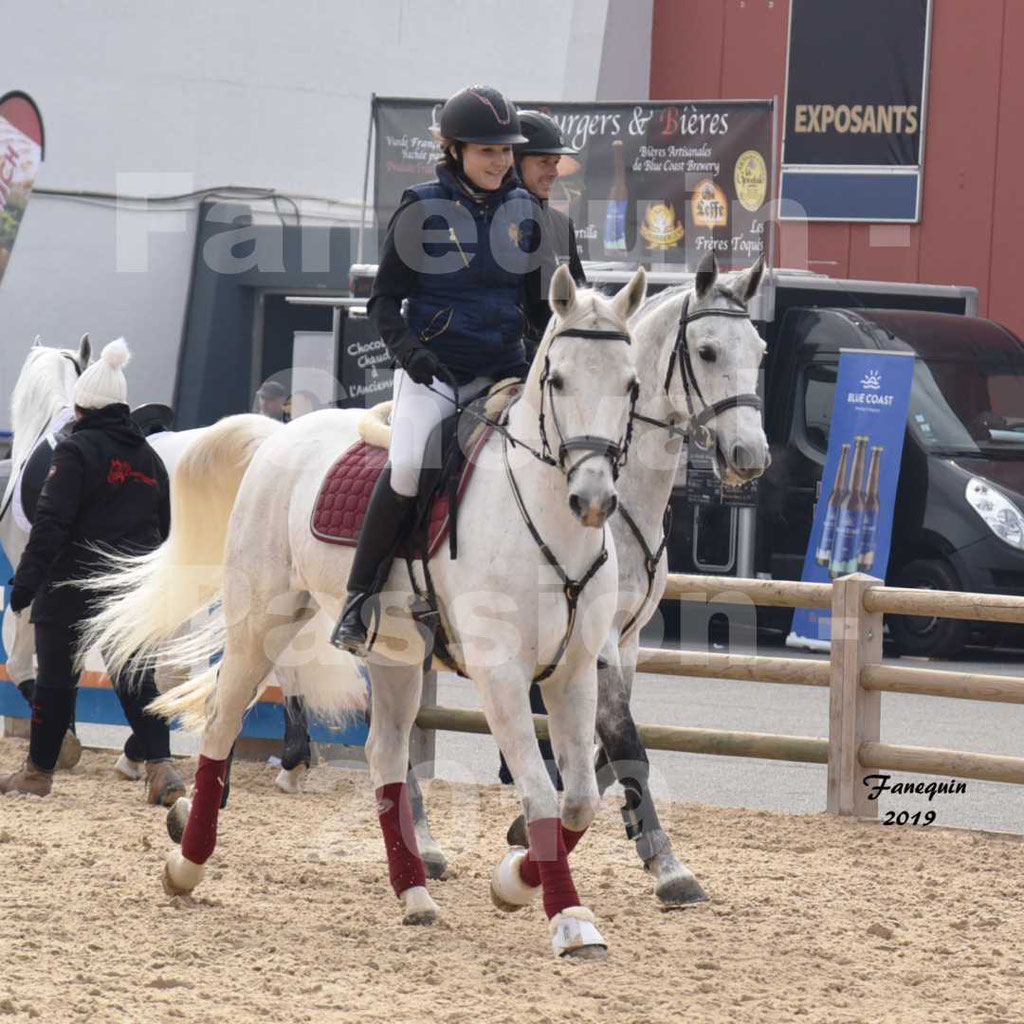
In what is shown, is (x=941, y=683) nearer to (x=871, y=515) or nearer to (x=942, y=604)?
(x=942, y=604)

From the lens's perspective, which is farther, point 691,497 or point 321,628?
point 691,497

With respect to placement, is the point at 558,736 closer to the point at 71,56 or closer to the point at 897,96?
the point at 71,56

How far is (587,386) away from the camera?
5457mm

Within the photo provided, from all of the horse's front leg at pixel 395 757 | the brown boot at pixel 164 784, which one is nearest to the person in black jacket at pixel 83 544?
the brown boot at pixel 164 784

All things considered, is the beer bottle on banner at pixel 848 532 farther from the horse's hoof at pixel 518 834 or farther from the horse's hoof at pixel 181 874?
the horse's hoof at pixel 181 874

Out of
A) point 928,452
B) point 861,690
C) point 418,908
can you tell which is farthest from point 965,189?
point 418,908

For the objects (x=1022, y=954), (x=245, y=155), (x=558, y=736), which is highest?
(x=245, y=155)

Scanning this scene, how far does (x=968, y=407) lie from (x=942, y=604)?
24.3ft

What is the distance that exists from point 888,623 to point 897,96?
9602 mm

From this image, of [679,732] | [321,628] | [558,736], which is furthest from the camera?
[679,732]

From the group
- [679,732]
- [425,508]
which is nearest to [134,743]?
[679,732]

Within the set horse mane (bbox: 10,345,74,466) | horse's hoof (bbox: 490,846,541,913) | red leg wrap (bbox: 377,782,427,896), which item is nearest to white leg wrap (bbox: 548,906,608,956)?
horse's hoof (bbox: 490,846,541,913)

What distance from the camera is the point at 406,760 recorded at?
6.75m

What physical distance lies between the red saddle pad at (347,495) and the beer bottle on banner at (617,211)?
9.66 meters
